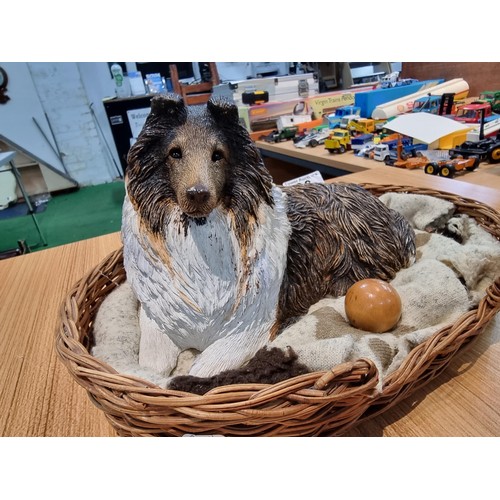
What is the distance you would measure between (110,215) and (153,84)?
1169mm

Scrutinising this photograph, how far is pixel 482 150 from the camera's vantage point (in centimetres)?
142

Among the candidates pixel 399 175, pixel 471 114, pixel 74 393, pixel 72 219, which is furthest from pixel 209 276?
pixel 72 219

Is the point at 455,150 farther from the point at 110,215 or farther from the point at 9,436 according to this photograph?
the point at 110,215

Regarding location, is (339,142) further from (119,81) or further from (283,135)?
(119,81)

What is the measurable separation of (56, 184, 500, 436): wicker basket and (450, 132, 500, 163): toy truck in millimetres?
1044

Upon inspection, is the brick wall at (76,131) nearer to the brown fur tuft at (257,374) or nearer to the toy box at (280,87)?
the toy box at (280,87)

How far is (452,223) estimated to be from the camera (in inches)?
38.1

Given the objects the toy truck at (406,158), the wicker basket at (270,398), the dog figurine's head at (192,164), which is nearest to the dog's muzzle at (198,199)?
the dog figurine's head at (192,164)

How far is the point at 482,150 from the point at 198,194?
1352mm

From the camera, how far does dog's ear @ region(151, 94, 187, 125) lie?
1.77 ft

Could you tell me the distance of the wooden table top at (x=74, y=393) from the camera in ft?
1.96

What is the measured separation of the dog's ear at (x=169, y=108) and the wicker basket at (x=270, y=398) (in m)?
0.38

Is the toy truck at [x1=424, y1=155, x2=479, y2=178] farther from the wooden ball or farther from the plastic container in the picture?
the plastic container
